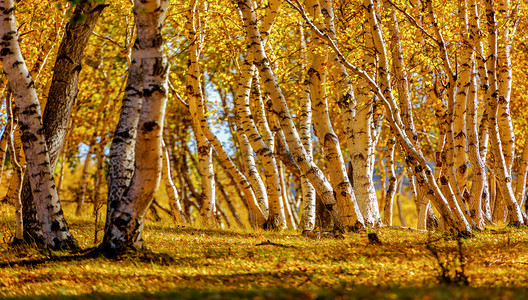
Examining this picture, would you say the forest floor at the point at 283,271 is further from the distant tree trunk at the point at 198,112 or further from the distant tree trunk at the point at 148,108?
the distant tree trunk at the point at 198,112

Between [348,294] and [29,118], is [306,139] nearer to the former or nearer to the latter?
[29,118]

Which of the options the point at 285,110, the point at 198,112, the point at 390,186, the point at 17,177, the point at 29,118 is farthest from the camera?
the point at 390,186

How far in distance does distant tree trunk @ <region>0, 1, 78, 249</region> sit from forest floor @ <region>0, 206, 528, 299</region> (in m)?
1.00

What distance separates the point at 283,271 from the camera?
24.9 ft

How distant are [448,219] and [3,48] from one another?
345 inches

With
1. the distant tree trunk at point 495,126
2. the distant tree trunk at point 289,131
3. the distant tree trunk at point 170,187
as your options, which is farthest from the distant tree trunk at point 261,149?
the distant tree trunk at point 495,126

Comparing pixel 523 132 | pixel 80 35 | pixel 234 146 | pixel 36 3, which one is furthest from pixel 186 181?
pixel 80 35

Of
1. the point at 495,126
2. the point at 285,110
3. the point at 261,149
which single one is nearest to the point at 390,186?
the point at 495,126

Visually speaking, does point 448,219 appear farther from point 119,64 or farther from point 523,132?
point 119,64

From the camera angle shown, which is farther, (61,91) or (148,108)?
(61,91)

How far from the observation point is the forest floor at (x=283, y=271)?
5.74m

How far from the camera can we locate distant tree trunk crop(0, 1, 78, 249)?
904 centimetres

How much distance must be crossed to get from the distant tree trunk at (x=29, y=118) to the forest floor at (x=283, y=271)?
100 cm

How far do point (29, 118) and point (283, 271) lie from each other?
4927 millimetres
